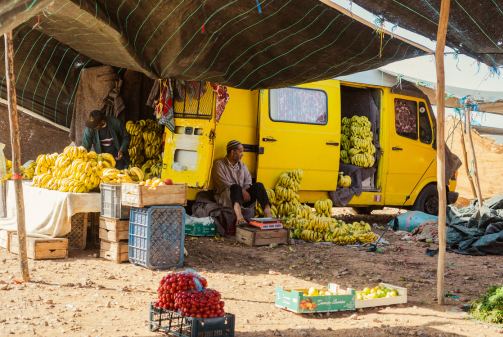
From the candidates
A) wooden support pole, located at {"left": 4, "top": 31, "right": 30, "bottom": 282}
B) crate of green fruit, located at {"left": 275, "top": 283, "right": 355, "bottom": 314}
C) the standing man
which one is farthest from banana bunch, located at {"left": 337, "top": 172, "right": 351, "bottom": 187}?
wooden support pole, located at {"left": 4, "top": 31, "right": 30, "bottom": 282}

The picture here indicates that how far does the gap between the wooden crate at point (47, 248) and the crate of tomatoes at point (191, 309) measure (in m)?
2.85

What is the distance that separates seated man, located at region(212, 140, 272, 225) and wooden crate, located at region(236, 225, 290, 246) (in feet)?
1.26

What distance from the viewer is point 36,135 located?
9.52 m

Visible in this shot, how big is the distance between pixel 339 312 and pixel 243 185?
4023 millimetres

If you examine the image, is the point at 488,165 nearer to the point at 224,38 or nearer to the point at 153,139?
the point at 153,139

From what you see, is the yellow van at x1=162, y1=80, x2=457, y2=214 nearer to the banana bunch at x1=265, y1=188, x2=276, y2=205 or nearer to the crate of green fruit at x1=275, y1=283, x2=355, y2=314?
the banana bunch at x1=265, y1=188, x2=276, y2=205

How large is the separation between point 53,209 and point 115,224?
89 cm

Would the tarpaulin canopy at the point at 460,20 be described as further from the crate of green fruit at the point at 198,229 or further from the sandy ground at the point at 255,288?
the crate of green fruit at the point at 198,229

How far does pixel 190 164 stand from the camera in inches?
288

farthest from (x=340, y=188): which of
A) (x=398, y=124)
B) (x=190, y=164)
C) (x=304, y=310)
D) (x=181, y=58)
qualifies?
(x=304, y=310)

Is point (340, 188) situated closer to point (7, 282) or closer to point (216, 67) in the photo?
point (216, 67)

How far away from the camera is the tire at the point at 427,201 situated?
985 cm

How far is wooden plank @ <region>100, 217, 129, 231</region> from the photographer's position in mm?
5598

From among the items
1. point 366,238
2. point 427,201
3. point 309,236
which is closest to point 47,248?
point 309,236
